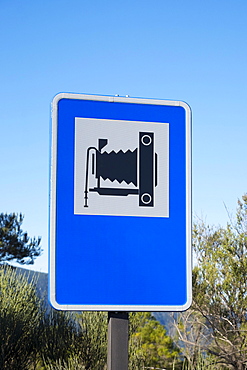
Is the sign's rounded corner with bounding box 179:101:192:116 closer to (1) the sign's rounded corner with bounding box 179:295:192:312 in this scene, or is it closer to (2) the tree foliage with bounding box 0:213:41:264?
(1) the sign's rounded corner with bounding box 179:295:192:312

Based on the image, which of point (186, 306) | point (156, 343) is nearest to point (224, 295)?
point (156, 343)

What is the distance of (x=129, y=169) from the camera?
1427 millimetres

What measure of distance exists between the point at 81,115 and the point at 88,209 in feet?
0.77

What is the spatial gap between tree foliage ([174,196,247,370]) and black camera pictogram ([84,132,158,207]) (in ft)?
29.7

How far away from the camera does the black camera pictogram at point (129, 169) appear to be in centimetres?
141

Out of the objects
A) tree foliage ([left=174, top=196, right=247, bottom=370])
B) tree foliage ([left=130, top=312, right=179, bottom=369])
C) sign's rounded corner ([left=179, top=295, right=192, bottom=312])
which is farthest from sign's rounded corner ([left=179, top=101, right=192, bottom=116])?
tree foliage ([left=130, top=312, right=179, bottom=369])

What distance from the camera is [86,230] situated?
1422 millimetres

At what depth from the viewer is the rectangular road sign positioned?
141 cm

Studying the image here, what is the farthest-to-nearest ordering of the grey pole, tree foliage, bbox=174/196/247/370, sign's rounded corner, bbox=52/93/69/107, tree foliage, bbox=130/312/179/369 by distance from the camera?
1. tree foliage, bbox=130/312/179/369
2. tree foliage, bbox=174/196/247/370
3. sign's rounded corner, bbox=52/93/69/107
4. the grey pole

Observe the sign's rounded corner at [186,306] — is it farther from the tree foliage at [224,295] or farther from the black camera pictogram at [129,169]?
the tree foliage at [224,295]

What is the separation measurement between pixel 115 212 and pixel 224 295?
→ 9.48m

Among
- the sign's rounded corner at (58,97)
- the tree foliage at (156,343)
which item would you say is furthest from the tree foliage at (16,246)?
the sign's rounded corner at (58,97)

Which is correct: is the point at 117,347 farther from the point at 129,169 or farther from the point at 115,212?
the point at 129,169

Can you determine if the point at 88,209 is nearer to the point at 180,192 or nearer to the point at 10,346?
the point at 180,192
